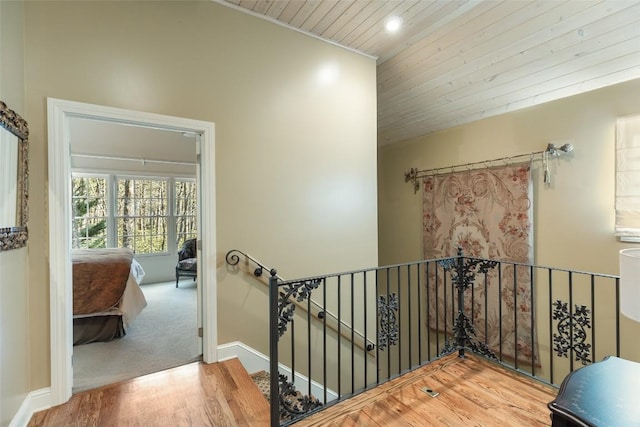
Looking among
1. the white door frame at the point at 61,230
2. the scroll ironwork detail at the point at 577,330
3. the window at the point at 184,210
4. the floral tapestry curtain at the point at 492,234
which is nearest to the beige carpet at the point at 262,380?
the white door frame at the point at 61,230

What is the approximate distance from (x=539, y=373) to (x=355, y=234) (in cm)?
245

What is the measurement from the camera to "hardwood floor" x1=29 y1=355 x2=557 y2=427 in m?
1.81

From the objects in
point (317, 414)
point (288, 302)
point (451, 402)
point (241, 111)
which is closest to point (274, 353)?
point (288, 302)

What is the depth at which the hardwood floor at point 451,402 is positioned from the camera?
1.83 m

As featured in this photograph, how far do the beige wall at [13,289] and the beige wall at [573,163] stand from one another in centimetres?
419

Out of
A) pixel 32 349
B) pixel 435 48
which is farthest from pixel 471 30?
pixel 32 349

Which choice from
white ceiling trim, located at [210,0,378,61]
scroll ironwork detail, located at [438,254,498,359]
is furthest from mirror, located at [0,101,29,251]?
scroll ironwork detail, located at [438,254,498,359]

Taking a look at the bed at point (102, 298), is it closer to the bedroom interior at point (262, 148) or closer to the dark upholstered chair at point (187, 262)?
the bedroom interior at point (262, 148)

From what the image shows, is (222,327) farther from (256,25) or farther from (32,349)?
(256,25)

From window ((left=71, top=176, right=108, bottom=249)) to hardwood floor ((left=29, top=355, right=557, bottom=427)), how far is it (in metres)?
4.11

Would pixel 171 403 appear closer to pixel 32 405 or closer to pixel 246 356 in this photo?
pixel 246 356

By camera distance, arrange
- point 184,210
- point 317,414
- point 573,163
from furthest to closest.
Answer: point 184,210
point 573,163
point 317,414

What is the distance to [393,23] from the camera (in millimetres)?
2701

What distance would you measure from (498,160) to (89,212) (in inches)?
254
